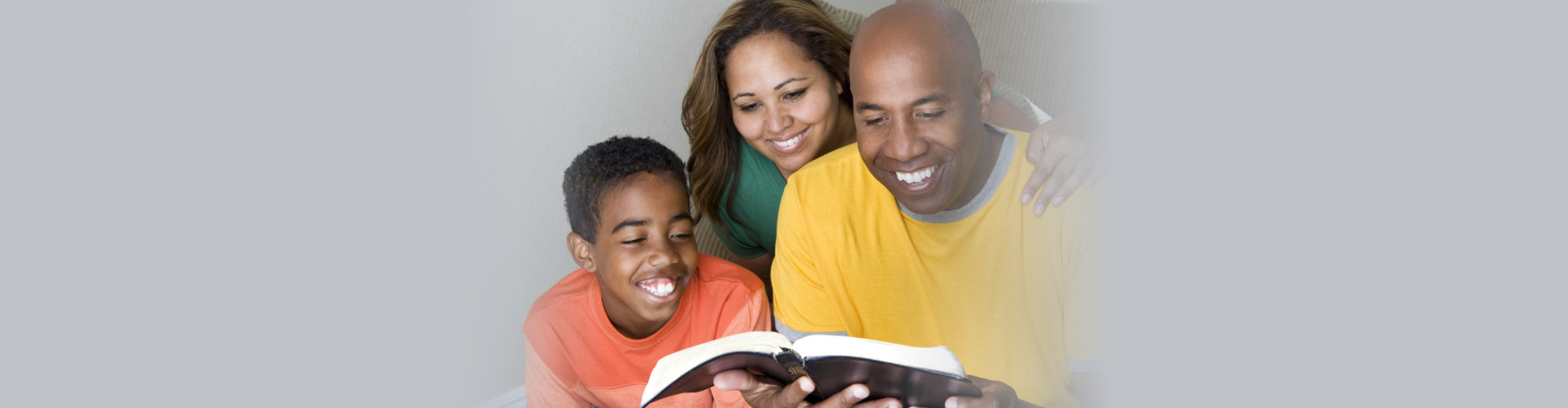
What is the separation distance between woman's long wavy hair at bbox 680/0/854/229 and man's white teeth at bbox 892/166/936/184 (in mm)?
119

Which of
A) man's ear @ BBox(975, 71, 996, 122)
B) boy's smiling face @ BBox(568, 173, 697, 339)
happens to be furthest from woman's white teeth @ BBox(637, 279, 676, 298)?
man's ear @ BBox(975, 71, 996, 122)

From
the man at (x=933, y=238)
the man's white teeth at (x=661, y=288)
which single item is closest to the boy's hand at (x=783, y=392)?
the man at (x=933, y=238)

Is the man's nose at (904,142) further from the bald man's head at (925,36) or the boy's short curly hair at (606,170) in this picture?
the boy's short curly hair at (606,170)

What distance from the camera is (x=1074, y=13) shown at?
0.85 meters

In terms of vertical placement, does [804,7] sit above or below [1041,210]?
above

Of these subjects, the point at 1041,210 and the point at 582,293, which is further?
the point at 582,293

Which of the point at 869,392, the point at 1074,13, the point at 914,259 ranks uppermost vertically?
the point at 1074,13

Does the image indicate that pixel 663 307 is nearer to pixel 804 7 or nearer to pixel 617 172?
pixel 617 172

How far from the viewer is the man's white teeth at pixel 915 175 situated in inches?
33.9

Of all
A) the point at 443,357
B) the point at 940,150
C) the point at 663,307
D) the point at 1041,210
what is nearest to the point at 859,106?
the point at 940,150

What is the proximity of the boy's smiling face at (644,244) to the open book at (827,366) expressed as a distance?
7cm

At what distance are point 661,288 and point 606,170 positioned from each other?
13 centimetres

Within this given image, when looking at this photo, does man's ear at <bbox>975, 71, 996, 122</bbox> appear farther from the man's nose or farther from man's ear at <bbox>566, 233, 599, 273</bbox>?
man's ear at <bbox>566, 233, 599, 273</bbox>

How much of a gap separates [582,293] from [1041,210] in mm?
488
